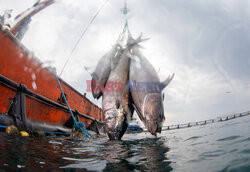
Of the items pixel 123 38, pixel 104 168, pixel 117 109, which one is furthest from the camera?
pixel 123 38

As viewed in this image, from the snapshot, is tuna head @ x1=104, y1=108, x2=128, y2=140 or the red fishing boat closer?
tuna head @ x1=104, y1=108, x2=128, y2=140

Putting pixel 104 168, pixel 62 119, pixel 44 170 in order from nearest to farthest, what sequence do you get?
pixel 44 170 → pixel 104 168 → pixel 62 119

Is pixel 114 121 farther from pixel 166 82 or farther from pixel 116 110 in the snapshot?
pixel 166 82

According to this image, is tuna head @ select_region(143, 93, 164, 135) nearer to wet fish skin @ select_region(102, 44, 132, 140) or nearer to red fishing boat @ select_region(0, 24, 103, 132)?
wet fish skin @ select_region(102, 44, 132, 140)

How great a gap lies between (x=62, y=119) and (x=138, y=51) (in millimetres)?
3373

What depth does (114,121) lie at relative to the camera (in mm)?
2594

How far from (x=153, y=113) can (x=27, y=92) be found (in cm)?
289

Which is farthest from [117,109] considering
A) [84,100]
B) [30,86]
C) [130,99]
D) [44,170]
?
[84,100]

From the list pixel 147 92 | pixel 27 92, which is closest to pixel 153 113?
pixel 147 92

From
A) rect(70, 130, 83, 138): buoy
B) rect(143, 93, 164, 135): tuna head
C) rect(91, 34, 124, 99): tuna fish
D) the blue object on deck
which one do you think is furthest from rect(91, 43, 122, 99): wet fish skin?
the blue object on deck

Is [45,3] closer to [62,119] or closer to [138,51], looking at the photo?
[62,119]

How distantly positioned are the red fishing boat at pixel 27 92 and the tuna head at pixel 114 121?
1.78 m

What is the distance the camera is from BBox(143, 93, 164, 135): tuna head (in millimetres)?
2348

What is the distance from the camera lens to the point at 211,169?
3.05 feet
